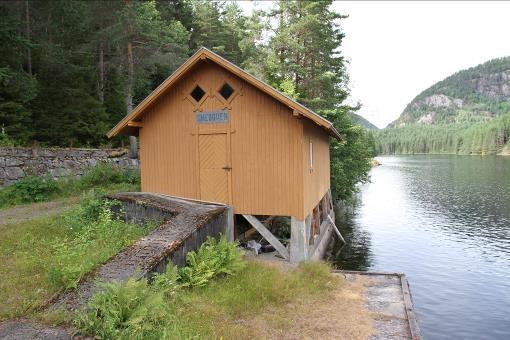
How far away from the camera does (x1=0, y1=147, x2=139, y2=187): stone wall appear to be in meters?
19.3

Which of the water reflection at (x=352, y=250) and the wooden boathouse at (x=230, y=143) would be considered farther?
the water reflection at (x=352, y=250)

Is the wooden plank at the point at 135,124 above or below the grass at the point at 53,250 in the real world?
above

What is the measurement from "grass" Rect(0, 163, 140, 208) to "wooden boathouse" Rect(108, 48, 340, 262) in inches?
262

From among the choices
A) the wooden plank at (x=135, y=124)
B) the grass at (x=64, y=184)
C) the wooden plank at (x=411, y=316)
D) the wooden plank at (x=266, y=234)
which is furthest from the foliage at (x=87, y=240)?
the wooden plank at (x=411, y=316)

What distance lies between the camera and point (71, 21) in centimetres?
2655

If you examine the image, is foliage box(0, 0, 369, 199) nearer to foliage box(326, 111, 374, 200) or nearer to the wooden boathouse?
foliage box(326, 111, 374, 200)

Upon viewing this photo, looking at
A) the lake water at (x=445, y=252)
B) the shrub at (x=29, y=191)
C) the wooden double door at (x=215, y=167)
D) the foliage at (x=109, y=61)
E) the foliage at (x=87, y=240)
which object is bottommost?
the lake water at (x=445, y=252)

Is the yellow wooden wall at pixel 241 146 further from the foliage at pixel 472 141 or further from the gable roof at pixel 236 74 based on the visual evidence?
the foliage at pixel 472 141

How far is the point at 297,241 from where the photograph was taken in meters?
13.5

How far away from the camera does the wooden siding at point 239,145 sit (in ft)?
43.4

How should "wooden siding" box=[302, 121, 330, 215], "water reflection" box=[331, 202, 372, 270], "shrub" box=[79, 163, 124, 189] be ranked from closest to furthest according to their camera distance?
"wooden siding" box=[302, 121, 330, 215] → "water reflection" box=[331, 202, 372, 270] → "shrub" box=[79, 163, 124, 189]

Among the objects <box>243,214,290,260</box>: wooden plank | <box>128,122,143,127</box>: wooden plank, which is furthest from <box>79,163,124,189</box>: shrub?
<box>243,214,290,260</box>: wooden plank

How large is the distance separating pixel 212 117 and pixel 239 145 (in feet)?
4.79

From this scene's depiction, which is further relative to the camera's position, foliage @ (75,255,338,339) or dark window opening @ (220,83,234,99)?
dark window opening @ (220,83,234,99)
